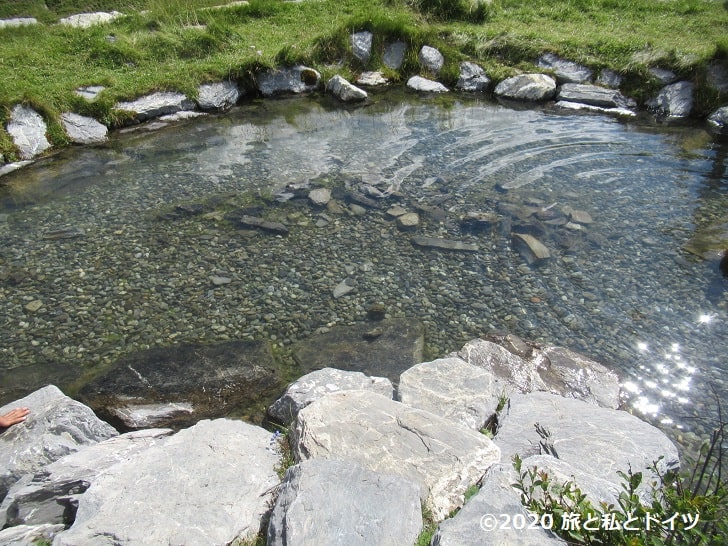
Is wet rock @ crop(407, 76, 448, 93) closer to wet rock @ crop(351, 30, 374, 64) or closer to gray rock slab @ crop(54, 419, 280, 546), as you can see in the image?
wet rock @ crop(351, 30, 374, 64)

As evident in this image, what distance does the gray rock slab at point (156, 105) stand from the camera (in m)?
13.9

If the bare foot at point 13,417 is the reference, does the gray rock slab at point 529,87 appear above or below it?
above

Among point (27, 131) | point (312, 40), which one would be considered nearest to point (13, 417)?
point (27, 131)

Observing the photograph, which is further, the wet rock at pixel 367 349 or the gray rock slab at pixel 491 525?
the wet rock at pixel 367 349

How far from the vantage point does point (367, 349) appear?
6.84 metres

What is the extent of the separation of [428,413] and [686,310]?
4.52m

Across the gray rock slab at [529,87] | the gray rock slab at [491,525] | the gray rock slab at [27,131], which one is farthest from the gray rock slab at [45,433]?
the gray rock slab at [529,87]

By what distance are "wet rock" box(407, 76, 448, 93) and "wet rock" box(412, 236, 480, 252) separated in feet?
29.8

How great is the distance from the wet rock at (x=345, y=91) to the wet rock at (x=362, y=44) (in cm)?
173

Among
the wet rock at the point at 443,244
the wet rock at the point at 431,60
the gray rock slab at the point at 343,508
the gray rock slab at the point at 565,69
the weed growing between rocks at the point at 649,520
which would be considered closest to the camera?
the weed growing between rocks at the point at 649,520

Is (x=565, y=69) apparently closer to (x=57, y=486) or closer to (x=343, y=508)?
(x=343, y=508)

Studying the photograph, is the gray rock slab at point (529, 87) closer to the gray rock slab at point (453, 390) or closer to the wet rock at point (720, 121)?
the wet rock at point (720, 121)

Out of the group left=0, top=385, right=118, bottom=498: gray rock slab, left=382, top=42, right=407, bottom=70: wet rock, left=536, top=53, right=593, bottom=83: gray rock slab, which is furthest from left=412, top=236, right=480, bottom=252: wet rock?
left=382, top=42, right=407, bottom=70: wet rock

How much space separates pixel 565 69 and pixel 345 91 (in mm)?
6742
